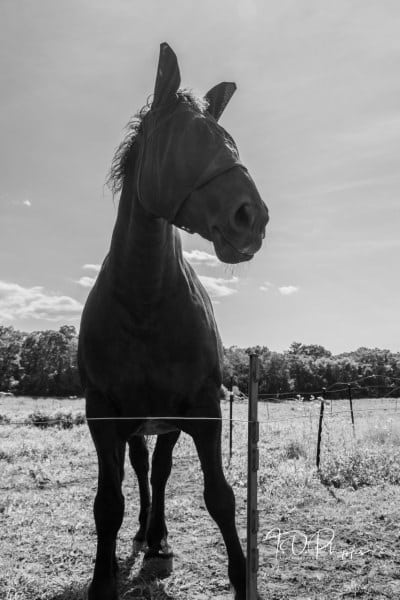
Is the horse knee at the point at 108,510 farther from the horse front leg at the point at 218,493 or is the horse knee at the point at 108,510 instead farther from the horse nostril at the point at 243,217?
the horse nostril at the point at 243,217

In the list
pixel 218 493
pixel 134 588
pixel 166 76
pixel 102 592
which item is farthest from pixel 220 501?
pixel 166 76

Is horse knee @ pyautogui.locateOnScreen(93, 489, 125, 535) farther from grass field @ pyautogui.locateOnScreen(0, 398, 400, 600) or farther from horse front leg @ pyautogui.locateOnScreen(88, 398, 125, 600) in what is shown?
grass field @ pyautogui.locateOnScreen(0, 398, 400, 600)

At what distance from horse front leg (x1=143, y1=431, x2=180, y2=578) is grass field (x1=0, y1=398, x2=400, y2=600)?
137mm

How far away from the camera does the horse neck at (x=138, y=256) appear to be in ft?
9.27

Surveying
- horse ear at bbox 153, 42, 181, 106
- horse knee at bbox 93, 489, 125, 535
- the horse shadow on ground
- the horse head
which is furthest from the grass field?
horse ear at bbox 153, 42, 181, 106

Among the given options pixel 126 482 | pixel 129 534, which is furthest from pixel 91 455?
pixel 129 534

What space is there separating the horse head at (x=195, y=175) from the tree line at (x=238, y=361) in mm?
31553

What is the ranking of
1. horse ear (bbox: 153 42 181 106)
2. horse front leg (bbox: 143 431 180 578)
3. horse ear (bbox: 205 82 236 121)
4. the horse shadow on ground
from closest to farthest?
horse ear (bbox: 153 42 181 106), horse ear (bbox: 205 82 236 121), the horse shadow on ground, horse front leg (bbox: 143 431 180 578)

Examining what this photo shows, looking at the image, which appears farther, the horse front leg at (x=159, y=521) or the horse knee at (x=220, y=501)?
the horse front leg at (x=159, y=521)

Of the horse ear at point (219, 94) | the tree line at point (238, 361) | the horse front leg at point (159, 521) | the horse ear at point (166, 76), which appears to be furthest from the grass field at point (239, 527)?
the tree line at point (238, 361)

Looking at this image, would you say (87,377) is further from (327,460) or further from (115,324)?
(327,460)

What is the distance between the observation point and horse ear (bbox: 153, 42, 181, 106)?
2.35 meters

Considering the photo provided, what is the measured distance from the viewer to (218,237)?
212 cm

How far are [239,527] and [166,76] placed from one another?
4.38 meters
